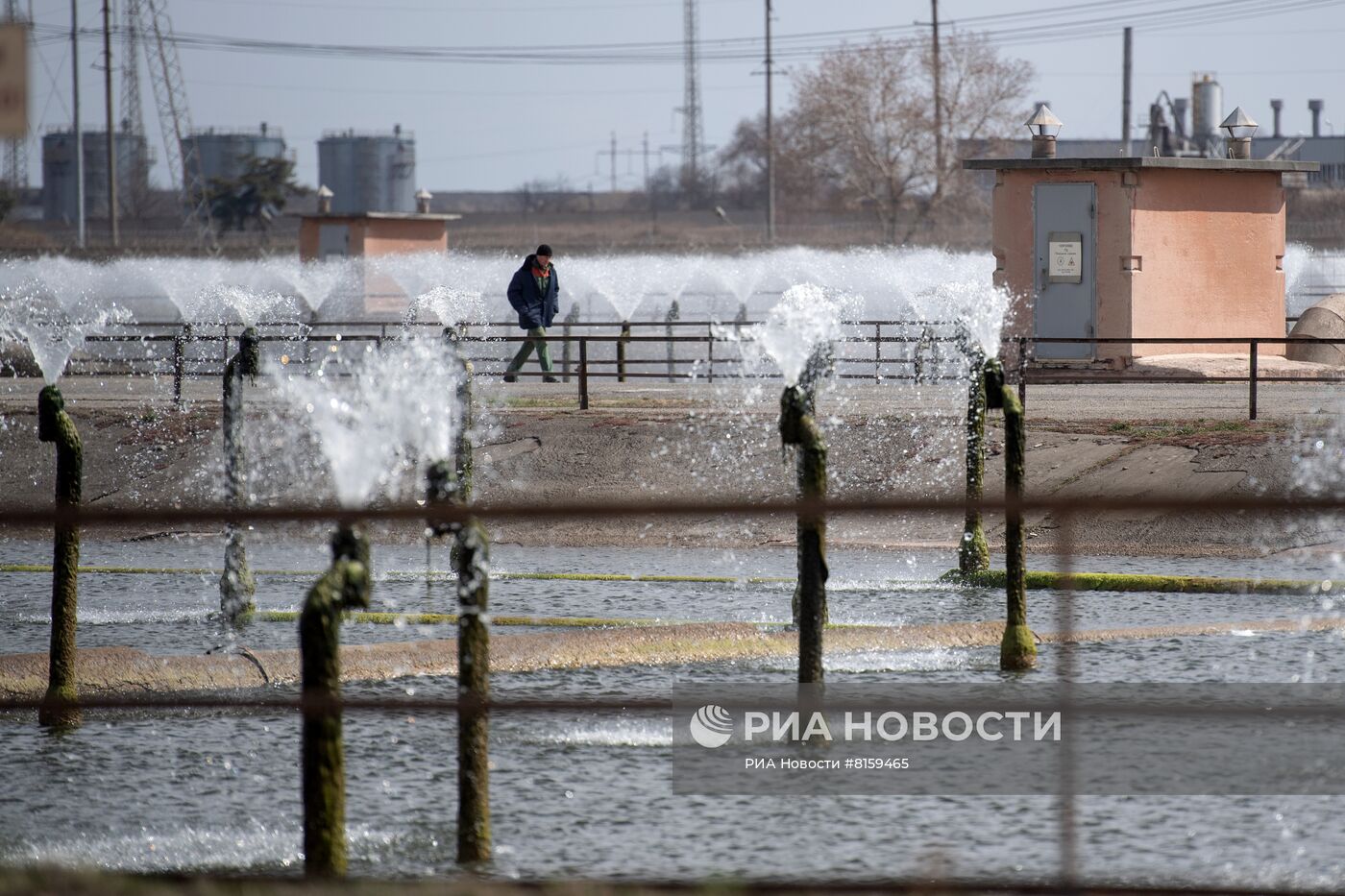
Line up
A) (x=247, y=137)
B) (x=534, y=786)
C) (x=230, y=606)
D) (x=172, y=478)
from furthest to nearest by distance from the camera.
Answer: (x=247, y=137)
(x=172, y=478)
(x=230, y=606)
(x=534, y=786)

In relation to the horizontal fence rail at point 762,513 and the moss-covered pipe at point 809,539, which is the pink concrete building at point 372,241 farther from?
the horizontal fence rail at point 762,513

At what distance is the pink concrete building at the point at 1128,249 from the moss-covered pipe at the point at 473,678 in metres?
16.8

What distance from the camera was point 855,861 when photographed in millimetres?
6777

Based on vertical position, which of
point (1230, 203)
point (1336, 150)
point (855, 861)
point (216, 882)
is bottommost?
point (855, 861)

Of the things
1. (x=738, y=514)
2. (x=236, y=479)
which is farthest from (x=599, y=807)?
(x=236, y=479)

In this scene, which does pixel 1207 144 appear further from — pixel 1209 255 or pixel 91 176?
pixel 91 176

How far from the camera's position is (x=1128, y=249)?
22266mm

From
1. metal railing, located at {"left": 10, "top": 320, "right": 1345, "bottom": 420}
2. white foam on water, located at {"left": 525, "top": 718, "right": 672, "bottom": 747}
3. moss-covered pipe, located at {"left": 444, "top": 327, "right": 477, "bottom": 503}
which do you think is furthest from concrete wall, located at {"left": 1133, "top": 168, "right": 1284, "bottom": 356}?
white foam on water, located at {"left": 525, "top": 718, "right": 672, "bottom": 747}

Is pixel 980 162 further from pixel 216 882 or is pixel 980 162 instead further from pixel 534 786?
pixel 216 882

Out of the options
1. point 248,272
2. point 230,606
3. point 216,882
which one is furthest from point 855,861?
point 248,272

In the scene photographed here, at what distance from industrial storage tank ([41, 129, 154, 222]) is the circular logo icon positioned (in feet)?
297

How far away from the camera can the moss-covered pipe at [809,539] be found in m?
7.73

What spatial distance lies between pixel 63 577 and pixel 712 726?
131 inches

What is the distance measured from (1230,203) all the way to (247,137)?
8127 cm
